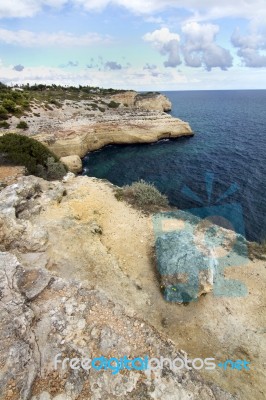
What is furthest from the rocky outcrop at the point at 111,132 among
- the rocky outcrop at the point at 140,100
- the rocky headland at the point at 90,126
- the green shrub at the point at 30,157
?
the rocky outcrop at the point at 140,100

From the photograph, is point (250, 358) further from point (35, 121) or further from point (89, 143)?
point (35, 121)

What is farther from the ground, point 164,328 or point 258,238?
point 164,328

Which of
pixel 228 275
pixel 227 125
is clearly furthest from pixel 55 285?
pixel 227 125

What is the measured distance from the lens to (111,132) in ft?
175

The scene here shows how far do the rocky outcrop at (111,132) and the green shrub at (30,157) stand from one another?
46.4ft

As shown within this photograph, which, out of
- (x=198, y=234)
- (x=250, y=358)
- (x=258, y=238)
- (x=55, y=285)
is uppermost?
(x=55, y=285)

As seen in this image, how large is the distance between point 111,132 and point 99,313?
4601 cm

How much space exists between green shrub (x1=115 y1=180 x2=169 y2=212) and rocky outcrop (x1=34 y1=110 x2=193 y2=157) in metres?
24.0

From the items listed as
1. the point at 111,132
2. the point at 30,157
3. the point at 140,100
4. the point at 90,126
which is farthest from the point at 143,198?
the point at 140,100

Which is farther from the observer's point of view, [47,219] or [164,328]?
[47,219]

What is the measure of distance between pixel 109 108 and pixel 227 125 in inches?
1367

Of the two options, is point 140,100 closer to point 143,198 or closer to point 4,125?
point 4,125

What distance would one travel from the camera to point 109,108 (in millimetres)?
69750

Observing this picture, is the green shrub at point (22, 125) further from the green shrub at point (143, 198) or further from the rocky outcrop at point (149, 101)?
the rocky outcrop at point (149, 101)
